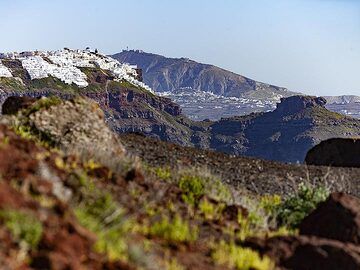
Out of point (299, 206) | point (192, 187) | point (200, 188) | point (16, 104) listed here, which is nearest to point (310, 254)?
point (200, 188)

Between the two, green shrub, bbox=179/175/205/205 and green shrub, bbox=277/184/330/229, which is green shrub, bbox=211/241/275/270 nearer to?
green shrub, bbox=179/175/205/205

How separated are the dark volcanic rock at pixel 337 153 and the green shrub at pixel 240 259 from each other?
25.2 meters

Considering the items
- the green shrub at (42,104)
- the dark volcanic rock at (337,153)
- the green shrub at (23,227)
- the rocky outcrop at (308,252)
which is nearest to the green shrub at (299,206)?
the rocky outcrop at (308,252)

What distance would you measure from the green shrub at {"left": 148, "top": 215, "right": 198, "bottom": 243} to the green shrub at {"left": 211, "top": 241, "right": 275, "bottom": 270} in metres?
0.48

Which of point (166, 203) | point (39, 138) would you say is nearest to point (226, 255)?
point (166, 203)

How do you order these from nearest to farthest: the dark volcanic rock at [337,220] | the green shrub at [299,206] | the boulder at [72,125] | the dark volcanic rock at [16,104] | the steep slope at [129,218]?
the steep slope at [129,218], the dark volcanic rock at [337,220], the green shrub at [299,206], the boulder at [72,125], the dark volcanic rock at [16,104]

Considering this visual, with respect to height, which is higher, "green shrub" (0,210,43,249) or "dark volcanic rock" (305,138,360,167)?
"green shrub" (0,210,43,249)

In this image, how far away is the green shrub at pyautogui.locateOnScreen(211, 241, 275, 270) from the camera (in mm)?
7965

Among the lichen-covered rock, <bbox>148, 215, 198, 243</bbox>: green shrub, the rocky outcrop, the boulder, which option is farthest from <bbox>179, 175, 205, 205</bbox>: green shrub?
the rocky outcrop

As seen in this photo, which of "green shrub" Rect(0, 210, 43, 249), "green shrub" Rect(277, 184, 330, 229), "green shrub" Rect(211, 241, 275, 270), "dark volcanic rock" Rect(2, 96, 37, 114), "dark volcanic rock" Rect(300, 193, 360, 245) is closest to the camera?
"green shrub" Rect(0, 210, 43, 249)

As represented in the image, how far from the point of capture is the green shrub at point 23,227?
626 cm

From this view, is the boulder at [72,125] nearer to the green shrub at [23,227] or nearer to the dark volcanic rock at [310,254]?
the dark volcanic rock at [310,254]

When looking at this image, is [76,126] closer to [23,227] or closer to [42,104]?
[42,104]

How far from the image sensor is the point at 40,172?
340 inches
